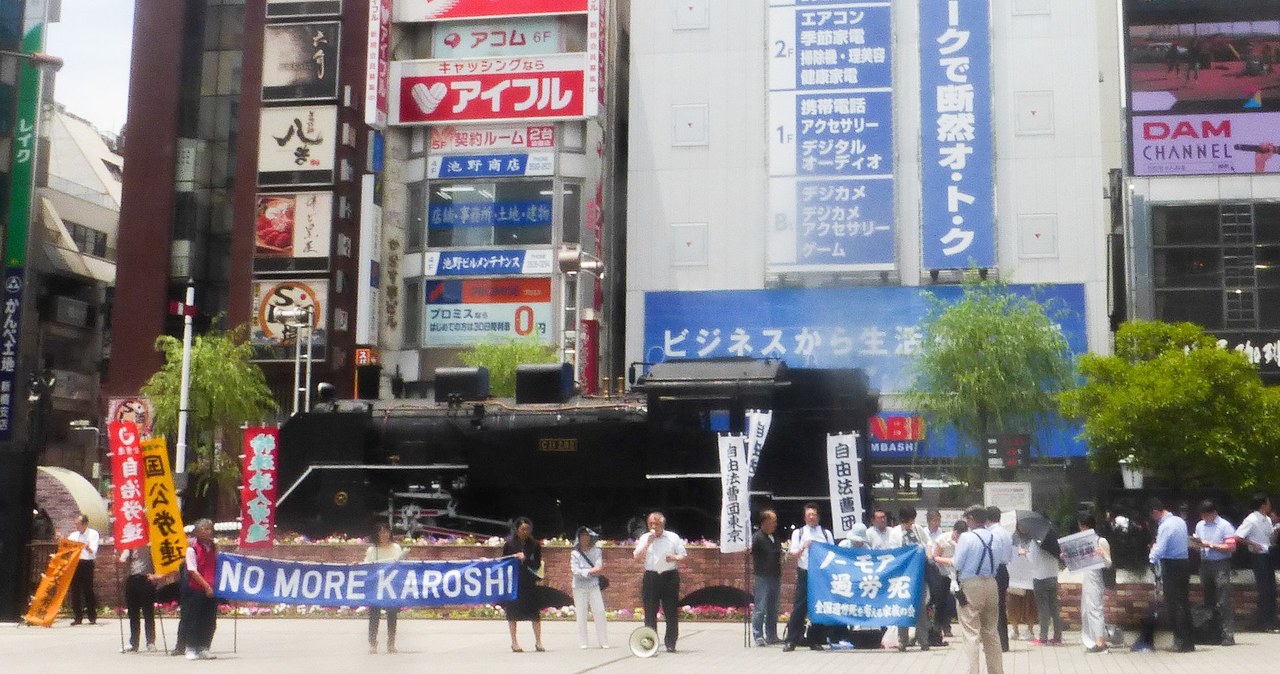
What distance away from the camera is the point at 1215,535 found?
18.8 metres

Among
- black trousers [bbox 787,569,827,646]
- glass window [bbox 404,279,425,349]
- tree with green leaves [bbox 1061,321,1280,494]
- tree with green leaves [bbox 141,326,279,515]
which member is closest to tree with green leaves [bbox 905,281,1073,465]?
tree with green leaves [bbox 1061,321,1280,494]

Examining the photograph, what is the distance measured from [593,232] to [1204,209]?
19810 millimetres

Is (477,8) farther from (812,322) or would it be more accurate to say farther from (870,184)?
(812,322)

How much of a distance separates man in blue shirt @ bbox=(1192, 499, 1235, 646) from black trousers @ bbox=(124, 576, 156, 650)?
13.5m

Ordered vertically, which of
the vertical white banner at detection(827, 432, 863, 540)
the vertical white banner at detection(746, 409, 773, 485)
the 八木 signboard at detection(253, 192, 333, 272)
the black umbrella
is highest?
the 八木 signboard at detection(253, 192, 333, 272)

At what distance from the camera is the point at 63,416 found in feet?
187

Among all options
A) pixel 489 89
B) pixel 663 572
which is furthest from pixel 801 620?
pixel 489 89

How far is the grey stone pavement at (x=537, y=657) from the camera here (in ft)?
50.7

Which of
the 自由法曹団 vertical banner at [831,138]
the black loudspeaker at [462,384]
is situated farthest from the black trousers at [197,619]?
the 自由法曹団 vertical banner at [831,138]

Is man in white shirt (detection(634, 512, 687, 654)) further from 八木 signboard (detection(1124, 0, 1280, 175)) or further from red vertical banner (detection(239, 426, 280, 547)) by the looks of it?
八木 signboard (detection(1124, 0, 1280, 175))

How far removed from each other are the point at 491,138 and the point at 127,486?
3269cm

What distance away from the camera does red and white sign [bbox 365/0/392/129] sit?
47906 millimetres

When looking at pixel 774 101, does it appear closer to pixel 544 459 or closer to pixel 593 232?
pixel 593 232

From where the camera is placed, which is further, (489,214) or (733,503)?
(489,214)
